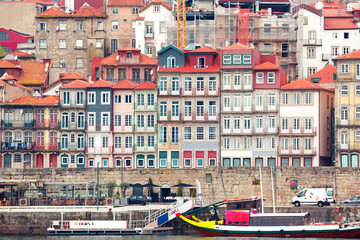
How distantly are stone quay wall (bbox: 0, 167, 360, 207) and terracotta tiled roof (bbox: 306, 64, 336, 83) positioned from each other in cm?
1724

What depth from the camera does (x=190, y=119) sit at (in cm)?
10900

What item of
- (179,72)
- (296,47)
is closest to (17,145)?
(179,72)

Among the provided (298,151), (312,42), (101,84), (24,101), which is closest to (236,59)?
(298,151)

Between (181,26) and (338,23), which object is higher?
(338,23)

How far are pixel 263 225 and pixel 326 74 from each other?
105 feet

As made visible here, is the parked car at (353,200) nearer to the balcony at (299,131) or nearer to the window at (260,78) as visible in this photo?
the balcony at (299,131)

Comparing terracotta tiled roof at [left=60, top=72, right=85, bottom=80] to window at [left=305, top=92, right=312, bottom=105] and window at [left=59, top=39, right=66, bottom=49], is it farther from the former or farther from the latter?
window at [left=305, top=92, right=312, bottom=105]

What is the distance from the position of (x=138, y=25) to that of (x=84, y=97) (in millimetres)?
20833

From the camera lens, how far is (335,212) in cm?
9250

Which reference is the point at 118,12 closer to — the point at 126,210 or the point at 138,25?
the point at 138,25

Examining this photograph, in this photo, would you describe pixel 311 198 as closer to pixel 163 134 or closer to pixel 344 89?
pixel 344 89

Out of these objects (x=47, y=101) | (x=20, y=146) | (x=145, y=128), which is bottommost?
(x=20, y=146)

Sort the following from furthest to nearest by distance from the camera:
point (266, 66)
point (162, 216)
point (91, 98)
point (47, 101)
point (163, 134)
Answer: point (47, 101)
point (91, 98)
point (163, 134)
point (266, 66)
point (162, 216)

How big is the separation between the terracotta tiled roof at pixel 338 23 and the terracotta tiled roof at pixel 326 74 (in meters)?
7.98
